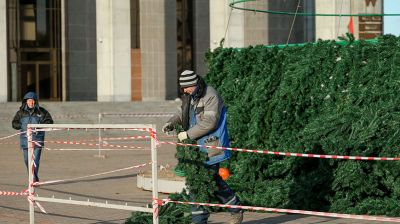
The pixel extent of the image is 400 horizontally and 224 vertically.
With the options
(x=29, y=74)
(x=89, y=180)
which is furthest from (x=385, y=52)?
(x=29, y=74)

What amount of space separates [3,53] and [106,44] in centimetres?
597

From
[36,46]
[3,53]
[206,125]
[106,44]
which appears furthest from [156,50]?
[206,125]

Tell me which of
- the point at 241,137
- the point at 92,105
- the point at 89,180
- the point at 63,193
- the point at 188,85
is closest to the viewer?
the point at 188,85

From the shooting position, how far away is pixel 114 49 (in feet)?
174

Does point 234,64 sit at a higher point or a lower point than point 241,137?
higher

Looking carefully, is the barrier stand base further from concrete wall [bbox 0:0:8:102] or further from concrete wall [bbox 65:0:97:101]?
concrete wall [bbox 65:0:97:101]

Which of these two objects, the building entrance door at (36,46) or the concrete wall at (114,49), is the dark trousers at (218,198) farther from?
the building entrance door at (36,46)

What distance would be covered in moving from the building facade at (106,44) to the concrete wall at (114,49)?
0.17ft

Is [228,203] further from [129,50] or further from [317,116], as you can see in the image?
[129,50]

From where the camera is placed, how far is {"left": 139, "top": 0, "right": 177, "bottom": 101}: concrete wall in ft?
180

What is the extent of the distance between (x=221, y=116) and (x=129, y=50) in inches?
1670

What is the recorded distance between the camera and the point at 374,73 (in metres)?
13.2

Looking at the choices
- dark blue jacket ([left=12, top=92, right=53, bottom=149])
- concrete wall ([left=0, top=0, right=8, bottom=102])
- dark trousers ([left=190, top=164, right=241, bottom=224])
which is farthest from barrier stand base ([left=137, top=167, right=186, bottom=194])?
concrete wall ([left=0, top=0, right=8, bottom=102])

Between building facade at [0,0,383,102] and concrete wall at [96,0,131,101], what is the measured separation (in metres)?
0.05
